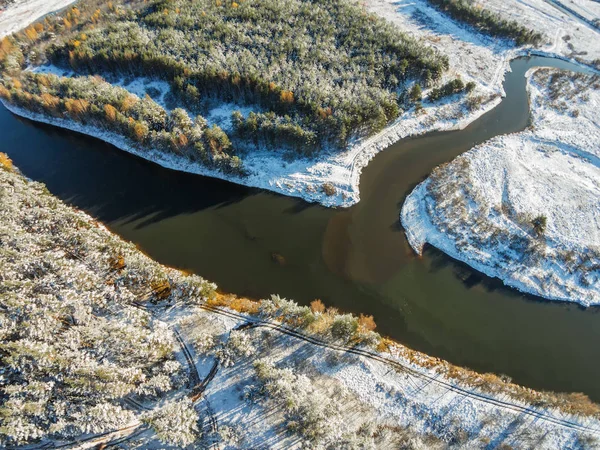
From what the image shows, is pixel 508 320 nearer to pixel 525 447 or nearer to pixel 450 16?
pixel 525 447

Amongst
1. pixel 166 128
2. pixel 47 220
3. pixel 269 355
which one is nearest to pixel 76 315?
pixel 47 220

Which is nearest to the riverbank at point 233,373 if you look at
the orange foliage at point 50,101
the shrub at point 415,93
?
the orange foliage at point 50,101

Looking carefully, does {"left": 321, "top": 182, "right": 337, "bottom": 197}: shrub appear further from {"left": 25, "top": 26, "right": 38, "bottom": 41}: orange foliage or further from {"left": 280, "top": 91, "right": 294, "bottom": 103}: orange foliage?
{"left": 25, "top": 26, "right": 38, "bottom": 41}: orange foliage

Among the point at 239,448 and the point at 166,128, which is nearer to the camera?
the point at 239,448

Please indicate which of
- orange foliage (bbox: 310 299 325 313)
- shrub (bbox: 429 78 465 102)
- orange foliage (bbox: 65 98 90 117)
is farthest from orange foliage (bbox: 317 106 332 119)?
orange foliage (bbox: 65 98 90 117)

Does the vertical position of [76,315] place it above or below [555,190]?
below

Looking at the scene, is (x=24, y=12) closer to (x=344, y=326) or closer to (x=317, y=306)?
(x=317, y=306)
